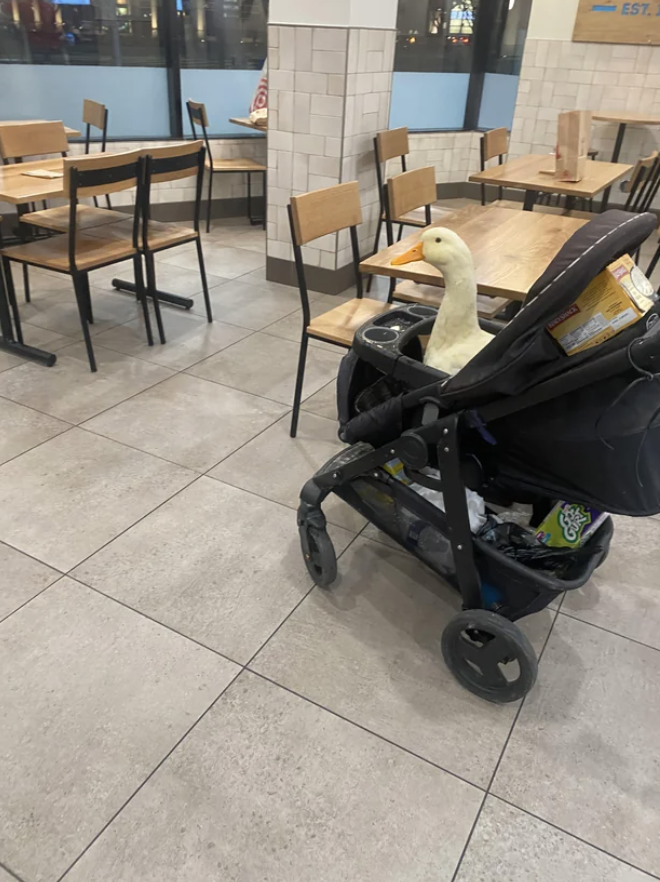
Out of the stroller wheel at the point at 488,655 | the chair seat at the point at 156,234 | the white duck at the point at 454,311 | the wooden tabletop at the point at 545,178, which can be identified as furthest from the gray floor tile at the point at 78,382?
the wooden tabletop at the point at 545,178

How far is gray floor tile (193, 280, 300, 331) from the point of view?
3580 millimetres

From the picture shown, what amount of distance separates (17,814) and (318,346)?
7.95 ft

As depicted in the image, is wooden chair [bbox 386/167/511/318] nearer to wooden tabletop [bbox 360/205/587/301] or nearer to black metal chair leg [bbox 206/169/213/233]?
wooden tabletop [bbox 360/205/587/301]

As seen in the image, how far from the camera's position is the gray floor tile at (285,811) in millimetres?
1228

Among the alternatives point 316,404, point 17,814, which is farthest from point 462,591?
point 316,404

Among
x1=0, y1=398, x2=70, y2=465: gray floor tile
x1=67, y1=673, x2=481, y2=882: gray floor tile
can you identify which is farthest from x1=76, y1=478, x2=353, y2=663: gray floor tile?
x1=0, y1=398, x2=70, y2=465: gray floor tile

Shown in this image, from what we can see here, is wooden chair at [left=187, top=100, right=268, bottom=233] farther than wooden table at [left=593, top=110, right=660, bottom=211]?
No

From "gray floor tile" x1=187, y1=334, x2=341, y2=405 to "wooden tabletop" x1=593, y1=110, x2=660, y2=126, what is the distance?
349 centimetres

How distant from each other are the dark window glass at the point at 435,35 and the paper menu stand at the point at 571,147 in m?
2.61

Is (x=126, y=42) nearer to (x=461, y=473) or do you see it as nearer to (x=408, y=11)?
(x=408, y=11)

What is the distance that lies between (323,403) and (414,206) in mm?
1009

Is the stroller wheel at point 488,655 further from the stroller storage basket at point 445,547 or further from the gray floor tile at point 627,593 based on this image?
the gray floor tile at point 627,593

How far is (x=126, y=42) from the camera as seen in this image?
4750mm

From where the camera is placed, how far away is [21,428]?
2.50m
